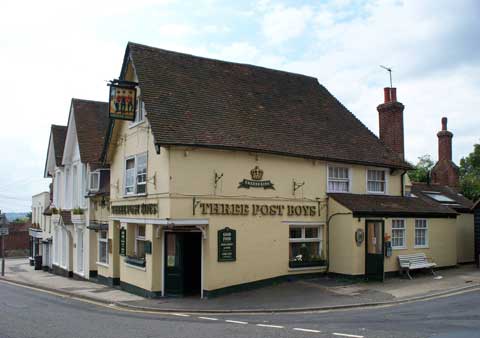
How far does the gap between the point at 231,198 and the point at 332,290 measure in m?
4.78

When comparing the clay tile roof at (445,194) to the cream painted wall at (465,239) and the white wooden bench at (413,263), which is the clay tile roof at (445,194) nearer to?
the cream painted wall at (465,239)

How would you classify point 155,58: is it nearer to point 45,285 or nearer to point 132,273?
point 132,273

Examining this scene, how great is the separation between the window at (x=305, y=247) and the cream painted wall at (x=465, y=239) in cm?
919

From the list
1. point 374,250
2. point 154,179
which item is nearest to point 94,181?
point 154,179

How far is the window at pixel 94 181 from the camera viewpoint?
26.7 m

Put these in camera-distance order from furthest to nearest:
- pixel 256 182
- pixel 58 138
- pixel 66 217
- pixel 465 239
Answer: pixel 58 138 → pixel 66 217 → pixel 465 239 → pixel 256 182

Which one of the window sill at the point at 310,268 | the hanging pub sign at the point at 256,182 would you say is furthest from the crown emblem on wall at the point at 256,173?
the window sill at the point at 310,268

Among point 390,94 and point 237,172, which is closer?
point 237,172

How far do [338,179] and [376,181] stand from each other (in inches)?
95.8

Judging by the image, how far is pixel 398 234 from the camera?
72.8ft

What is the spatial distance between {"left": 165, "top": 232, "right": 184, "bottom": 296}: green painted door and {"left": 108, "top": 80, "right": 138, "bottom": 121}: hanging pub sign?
198 inches

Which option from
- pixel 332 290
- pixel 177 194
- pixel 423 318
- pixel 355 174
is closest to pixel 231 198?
pixel 177 194

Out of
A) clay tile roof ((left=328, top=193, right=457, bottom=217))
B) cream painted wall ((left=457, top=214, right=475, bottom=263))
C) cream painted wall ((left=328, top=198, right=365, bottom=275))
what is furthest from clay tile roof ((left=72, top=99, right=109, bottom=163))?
cream painted wall ((left=457, top=214, right=475, bottom=263))

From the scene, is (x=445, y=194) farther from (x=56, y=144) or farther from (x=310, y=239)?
(x=56, y=144)
